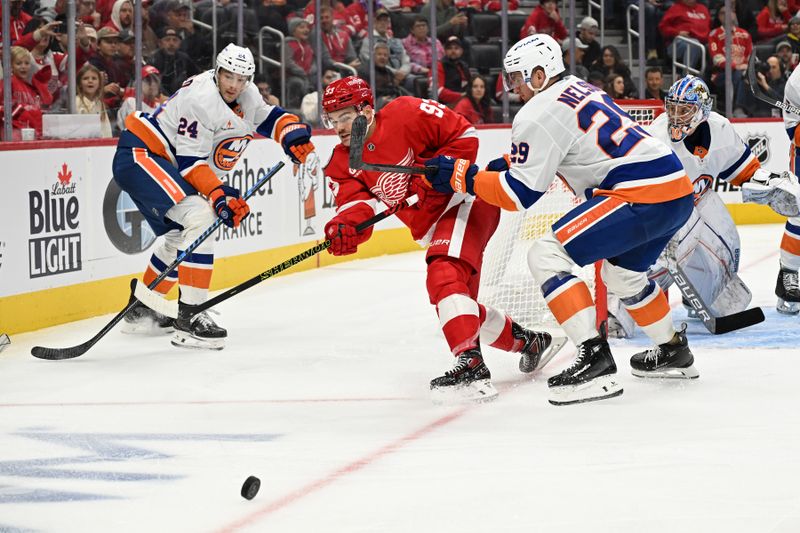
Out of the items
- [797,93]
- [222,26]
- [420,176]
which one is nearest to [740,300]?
[797,93]

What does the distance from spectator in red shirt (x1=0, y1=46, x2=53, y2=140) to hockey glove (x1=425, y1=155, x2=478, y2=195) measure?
7.47 feet

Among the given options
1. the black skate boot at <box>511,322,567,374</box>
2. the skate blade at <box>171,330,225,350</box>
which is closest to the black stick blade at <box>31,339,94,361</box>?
the skate blade at <box>171,330,225,350</box>

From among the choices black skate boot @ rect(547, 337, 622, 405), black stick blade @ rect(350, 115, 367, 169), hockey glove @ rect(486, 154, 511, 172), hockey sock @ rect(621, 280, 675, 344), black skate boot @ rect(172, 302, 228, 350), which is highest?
black stick blade @ rect(350, 115, 367, 169)

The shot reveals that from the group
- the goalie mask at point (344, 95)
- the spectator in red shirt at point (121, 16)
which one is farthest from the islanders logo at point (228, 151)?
the goalie mask at point (344, 95)

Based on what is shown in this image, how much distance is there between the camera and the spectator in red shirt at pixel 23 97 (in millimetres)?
5023

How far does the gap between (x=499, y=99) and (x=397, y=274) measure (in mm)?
2381

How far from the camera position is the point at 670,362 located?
3.68m

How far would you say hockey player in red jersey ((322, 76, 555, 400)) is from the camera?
3.49 metres

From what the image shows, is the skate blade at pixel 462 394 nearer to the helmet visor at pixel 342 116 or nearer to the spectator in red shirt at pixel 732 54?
the helmet visor at pixel 342 116

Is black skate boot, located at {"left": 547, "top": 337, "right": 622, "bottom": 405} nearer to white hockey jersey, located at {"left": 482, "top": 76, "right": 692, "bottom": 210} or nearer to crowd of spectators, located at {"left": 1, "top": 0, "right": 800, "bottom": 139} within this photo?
white hockey jersey, located at {"left": 482, "top": 76, "right": 692, "bottom": 210}

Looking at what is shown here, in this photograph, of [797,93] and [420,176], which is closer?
[420,176]

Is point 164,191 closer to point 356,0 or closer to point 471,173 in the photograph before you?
point 471,173

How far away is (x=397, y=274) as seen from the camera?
657cm

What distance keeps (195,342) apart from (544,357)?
1392mm
